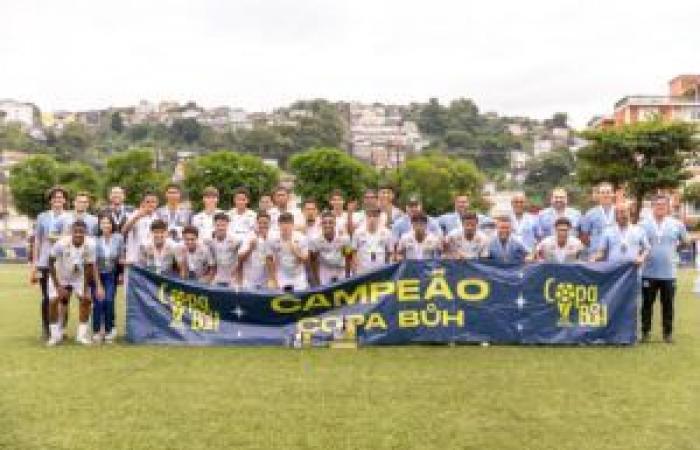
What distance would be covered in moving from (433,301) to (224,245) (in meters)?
2.71

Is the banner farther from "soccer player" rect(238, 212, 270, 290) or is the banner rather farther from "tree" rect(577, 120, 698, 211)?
"tree" rect(577, 120, 698, 211)

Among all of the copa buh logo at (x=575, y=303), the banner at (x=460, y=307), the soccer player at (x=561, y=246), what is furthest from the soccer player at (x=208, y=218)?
the copa buh logo at (x=575, y=303)

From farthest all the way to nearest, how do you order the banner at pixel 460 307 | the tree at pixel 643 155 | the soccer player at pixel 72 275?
the tree at pixel 643 155 → the soccer player at pixel 72 275 → the banner at pixel 460 307

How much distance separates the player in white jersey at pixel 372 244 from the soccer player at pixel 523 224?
1667 millimetres

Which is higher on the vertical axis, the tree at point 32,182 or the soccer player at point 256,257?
the tree at point 32,182

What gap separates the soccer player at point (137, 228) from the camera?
11.9 metres

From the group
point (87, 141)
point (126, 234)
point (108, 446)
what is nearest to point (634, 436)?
point (108, 446)

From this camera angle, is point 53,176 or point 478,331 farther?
point 53,176

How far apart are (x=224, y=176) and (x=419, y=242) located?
165ft

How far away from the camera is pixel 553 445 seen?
6.27 meters

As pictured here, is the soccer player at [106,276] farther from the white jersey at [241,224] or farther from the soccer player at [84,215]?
the white jersey at [241,224]

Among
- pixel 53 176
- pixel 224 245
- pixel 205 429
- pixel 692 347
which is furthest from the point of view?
pixel 53 176

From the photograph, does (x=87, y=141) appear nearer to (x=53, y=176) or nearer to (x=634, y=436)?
(x=53, y=176)

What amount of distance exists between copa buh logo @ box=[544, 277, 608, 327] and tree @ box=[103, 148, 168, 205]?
162 feet
